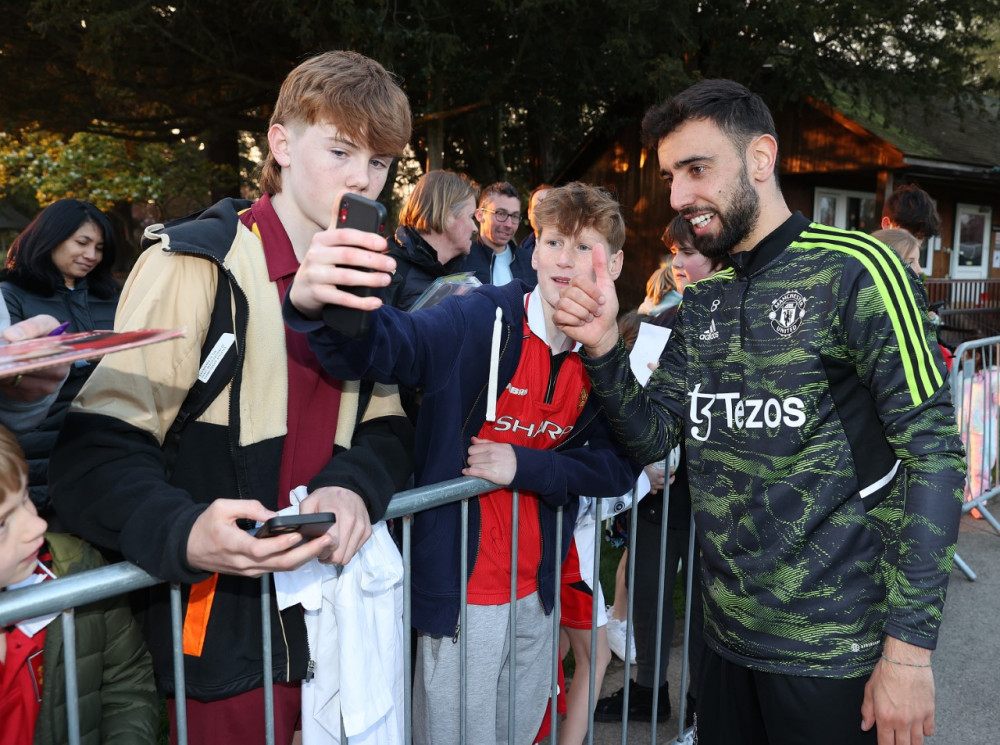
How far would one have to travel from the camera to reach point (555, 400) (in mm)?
2568

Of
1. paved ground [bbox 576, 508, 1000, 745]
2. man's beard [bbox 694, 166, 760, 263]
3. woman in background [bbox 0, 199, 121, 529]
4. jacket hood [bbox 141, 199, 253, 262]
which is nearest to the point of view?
jacket hood [bbox 141, 199, 253, 262]

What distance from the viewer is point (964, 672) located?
409 centimetres

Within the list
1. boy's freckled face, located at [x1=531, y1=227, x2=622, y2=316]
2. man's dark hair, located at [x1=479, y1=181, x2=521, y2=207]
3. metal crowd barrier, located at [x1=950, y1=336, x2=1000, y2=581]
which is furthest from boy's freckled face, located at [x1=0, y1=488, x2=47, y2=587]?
metal crowd barrier, located at [x1=950, y1=336, x2=1000, y2=581]

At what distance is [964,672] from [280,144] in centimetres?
436

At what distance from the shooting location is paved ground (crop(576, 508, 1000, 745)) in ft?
11.7

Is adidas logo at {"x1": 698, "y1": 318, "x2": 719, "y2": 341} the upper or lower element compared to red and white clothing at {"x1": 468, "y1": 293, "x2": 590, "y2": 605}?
upper

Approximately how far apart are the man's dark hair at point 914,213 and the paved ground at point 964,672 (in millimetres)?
2454

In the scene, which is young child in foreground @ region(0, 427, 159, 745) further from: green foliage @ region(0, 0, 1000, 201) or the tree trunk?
the tree trunk

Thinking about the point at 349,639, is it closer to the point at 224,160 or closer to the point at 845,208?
the point at 224,160

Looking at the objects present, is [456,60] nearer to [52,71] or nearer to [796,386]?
[52,71]

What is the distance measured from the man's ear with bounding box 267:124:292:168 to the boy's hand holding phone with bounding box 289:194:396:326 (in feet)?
1.95

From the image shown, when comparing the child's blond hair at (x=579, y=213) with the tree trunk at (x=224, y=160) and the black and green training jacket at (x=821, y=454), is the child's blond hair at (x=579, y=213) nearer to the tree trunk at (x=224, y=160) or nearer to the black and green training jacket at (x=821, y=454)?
the black and green training jacket at (x=821, y=454)

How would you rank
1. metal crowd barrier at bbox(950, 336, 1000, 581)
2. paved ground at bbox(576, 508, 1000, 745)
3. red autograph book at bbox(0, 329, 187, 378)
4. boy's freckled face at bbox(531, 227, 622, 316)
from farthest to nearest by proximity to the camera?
metal crowd barrier at bbox(950, 336, 1000, 581)
paved ground at bbox(576, 508, 1000, 745)
boy's freckled face at bbox(531, 227, 622, 316)
red autograph book at bbox(0, 329, 187, 378)

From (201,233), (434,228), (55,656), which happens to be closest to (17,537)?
(55,656)
